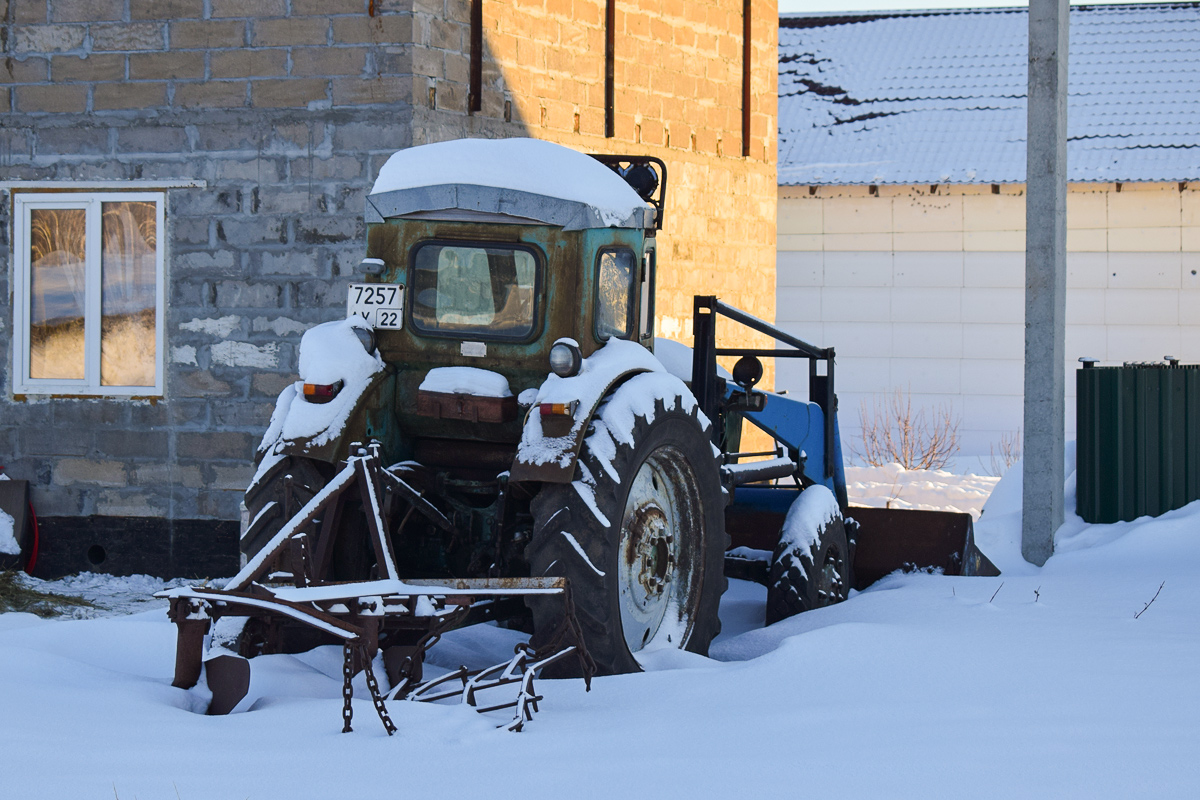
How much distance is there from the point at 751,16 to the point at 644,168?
635 cm

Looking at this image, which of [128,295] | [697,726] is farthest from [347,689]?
[128,295]

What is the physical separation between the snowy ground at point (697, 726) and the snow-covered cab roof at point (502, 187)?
1840mm

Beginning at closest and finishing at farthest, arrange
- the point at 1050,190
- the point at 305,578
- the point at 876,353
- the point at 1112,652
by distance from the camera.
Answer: the point at 305,578
the point at 1112,652
the point at 1050,190
the point at 876,353

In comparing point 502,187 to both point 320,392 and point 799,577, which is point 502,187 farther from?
point 799,577

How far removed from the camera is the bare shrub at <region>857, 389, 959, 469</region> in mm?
16344

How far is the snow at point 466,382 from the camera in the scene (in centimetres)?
519

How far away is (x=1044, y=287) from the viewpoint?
8969 mm

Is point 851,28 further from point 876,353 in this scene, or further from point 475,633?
point 475,633

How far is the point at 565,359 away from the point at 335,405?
933 millimetres

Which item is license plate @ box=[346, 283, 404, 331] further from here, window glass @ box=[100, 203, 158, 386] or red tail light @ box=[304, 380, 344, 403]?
window glass @ box=[100, 203, 158, 386]

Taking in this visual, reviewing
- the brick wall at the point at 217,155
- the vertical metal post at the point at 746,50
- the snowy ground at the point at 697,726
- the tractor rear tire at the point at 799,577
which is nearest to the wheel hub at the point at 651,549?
the snowy ground at the point at 697,726

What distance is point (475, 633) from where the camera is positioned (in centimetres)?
619

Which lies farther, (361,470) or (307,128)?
(307,128)

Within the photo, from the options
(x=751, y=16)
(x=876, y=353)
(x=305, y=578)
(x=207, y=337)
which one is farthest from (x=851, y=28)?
(x=305, y=578)
